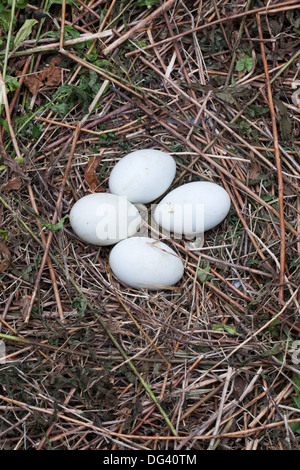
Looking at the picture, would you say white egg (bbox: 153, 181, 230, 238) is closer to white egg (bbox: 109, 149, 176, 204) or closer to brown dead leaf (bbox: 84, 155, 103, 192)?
white egg (bbox: 109, 149, 176, 204)

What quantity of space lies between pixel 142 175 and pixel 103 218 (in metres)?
0.18

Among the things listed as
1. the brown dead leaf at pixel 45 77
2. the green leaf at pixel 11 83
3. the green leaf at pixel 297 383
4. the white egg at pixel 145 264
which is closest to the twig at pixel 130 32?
the brown dead leaf at pixel 45 77

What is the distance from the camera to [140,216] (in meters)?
1.66

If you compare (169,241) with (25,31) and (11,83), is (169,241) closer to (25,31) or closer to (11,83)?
(11,83)

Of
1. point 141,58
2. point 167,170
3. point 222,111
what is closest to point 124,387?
point 167,170

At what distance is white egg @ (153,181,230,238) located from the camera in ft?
5.25

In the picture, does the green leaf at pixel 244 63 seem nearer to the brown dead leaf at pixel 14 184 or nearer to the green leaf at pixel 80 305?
the brown dead leaf at pixel 14 184

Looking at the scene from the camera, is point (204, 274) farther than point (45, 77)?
No

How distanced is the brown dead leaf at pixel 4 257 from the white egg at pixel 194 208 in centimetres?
48

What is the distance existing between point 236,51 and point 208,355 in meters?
0.99

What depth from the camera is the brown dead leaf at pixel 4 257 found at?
1602mm

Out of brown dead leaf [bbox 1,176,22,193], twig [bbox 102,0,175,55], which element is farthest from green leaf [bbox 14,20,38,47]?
brown dead leaf [bbox 1,176,22,193]

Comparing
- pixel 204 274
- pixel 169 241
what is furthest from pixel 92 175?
pixel 204 274

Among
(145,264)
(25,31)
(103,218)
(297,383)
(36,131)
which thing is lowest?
(297,383)
